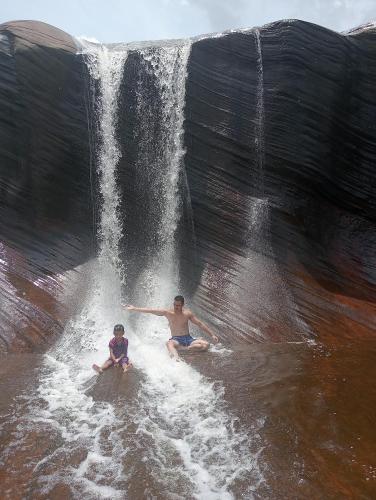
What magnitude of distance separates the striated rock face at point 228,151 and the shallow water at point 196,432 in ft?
14.2

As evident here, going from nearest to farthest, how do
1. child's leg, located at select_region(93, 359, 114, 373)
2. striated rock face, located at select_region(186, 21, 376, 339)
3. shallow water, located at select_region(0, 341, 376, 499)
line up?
shallow water, located at select_region(0, 341, 376, 499) < child's leg, located at select_region(93, 359, 114, 373) < striated rock face, located at select_region(186, 21, 376, 339)

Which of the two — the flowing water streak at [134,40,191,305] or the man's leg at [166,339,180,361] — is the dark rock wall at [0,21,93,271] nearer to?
the flowing water streak at [134,40,191,305]

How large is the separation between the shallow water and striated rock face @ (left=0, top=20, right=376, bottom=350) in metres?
4.32

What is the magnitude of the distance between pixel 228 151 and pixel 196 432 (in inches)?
308

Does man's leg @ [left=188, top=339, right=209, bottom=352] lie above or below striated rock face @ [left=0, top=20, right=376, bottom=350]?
below

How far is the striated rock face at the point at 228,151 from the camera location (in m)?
10.2

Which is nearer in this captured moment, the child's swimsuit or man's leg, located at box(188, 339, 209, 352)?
the child's swimsuit

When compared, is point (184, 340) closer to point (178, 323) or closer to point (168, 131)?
point (178, 323)

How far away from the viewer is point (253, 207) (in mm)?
10336

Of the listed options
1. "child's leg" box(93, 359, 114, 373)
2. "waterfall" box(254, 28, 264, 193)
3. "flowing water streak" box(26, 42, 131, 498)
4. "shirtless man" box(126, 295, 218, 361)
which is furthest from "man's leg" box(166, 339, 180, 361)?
"waterfall" box(254, 28, 264, 193)

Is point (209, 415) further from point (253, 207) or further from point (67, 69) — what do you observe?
point (67, 69)

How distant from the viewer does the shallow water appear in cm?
350

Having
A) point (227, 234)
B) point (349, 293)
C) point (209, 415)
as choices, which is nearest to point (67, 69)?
point (227, 234)

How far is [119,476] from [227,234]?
7.16m
